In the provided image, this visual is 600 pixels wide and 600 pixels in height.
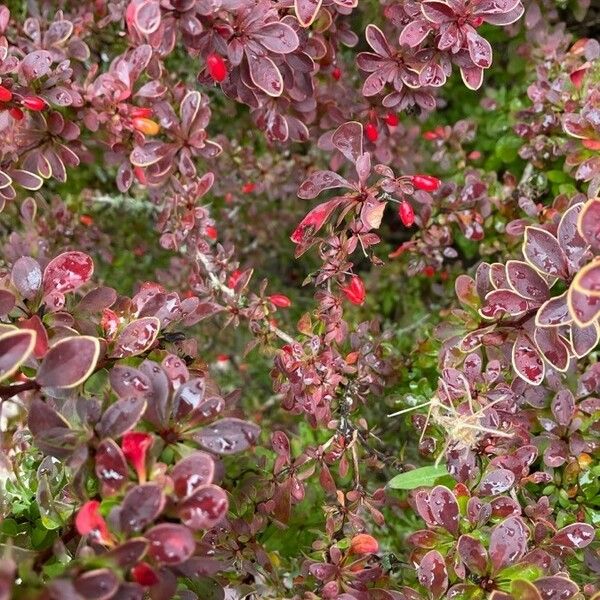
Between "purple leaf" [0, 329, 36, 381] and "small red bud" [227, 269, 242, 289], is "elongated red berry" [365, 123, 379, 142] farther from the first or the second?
"purple leaf" [0, 329, 36, 381]

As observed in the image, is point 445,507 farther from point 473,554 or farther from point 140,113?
point 140,113

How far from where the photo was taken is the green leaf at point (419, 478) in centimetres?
142

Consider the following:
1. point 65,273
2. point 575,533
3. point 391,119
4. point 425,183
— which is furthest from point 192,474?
point 391,119

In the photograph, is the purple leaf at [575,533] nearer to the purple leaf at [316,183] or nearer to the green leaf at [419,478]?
the green leaf at [419,478]

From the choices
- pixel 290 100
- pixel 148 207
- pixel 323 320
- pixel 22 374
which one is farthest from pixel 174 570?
pixel 148 207

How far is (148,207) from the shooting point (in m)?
2.22

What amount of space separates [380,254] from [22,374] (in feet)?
4.91

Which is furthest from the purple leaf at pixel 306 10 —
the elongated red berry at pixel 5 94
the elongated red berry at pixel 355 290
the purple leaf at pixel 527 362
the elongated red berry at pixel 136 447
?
the elongated red berry at pixel 136 447

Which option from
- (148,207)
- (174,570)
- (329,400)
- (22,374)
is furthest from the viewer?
(148,207)

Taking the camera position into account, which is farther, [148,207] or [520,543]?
[148,207]

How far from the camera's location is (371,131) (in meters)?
1.66

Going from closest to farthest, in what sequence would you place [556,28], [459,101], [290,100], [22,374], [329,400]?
[22,374], [329,400], [290,100], [556,28], [459,101]

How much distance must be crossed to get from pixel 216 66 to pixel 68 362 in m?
0.72

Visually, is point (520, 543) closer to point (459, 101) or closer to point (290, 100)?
point (290, 100)
